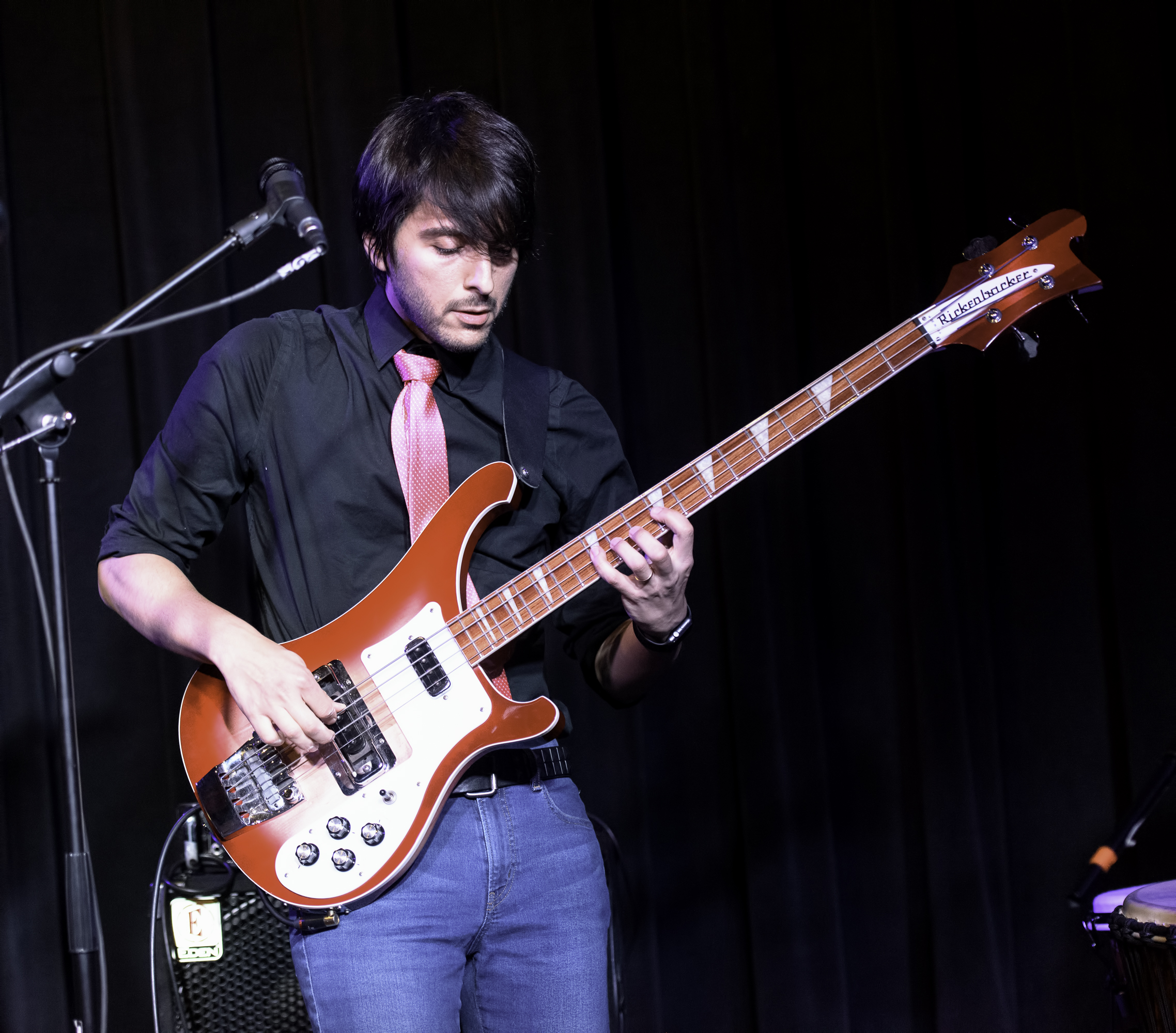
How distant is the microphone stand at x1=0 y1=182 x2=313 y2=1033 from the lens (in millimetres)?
1178

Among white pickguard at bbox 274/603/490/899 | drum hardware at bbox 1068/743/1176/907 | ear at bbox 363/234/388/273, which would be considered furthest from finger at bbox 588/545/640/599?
drum hardware at bbox 1068/743/1176/907

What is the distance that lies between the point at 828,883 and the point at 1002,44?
2183 mm

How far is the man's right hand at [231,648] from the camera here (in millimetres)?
1372

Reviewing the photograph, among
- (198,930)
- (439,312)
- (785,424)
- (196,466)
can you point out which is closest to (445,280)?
(439,312)

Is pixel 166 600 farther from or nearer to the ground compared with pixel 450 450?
nearer to the ground

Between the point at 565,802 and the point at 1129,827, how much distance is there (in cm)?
123

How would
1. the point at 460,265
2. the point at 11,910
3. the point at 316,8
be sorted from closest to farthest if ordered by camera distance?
the point at 460,265 → the point at 11,910 → the point at 316,8

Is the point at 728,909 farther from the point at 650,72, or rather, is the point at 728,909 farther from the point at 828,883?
the point at 650,72

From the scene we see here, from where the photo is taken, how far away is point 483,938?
4.81 ft

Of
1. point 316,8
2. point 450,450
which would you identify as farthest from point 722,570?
point 316,8

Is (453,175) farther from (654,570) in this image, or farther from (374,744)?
(374,744)

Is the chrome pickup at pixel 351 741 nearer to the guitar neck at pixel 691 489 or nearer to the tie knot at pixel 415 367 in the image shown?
the guitar neck at pixel 691 489

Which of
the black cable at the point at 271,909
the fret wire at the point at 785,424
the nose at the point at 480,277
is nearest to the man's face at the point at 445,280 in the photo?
the nose at the point at 480,277

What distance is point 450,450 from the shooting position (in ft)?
5.47
